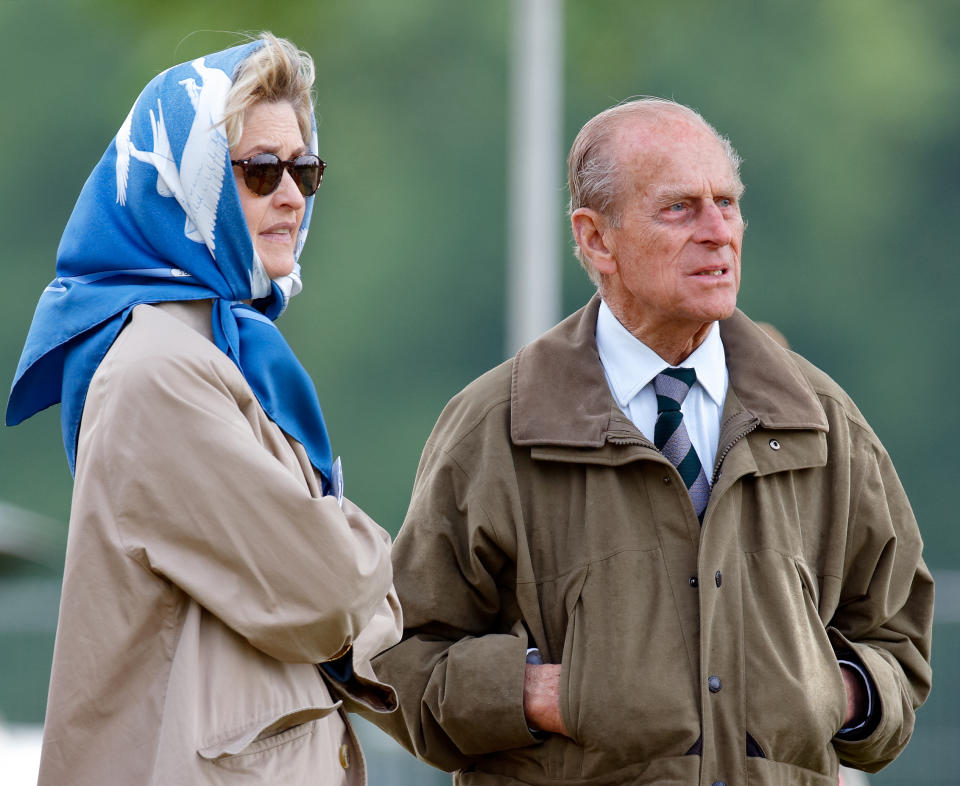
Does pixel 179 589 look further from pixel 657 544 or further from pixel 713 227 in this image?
pixel 713 227

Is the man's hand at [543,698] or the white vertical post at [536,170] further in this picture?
the white vertical post at [536,170]

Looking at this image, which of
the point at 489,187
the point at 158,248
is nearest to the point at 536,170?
the point at 158,248

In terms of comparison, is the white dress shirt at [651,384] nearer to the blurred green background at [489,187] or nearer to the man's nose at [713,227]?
the man's nose at [713,227]

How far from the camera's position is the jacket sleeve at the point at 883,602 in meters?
3.58

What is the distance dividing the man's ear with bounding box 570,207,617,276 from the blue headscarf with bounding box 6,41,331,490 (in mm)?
988

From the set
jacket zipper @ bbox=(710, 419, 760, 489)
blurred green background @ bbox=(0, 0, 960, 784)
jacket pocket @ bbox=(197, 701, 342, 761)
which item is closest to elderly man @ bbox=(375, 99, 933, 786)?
jacket zipper @ bbox=(710, 419, 760, 489)

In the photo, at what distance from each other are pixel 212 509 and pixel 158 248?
20.1 inches

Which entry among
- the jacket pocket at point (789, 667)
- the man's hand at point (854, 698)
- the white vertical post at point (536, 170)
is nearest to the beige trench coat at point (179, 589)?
the jacket pocket at point (789, 667)

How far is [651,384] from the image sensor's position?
144 inches

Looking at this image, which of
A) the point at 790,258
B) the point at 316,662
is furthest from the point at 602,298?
the point at 790,258

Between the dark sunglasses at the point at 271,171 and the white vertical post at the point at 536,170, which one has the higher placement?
the dark sunglasses at the point at 271,171

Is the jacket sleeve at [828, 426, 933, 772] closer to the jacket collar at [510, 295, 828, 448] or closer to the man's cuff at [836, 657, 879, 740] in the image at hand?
the man's cuff at [836, 657, 879, 740]

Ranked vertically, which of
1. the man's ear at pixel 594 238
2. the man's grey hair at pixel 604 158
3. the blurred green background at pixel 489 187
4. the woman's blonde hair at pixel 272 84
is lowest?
the blurred green background at pixel 489 187

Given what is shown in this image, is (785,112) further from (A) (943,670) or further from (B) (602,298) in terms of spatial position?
(B) (602,298)
